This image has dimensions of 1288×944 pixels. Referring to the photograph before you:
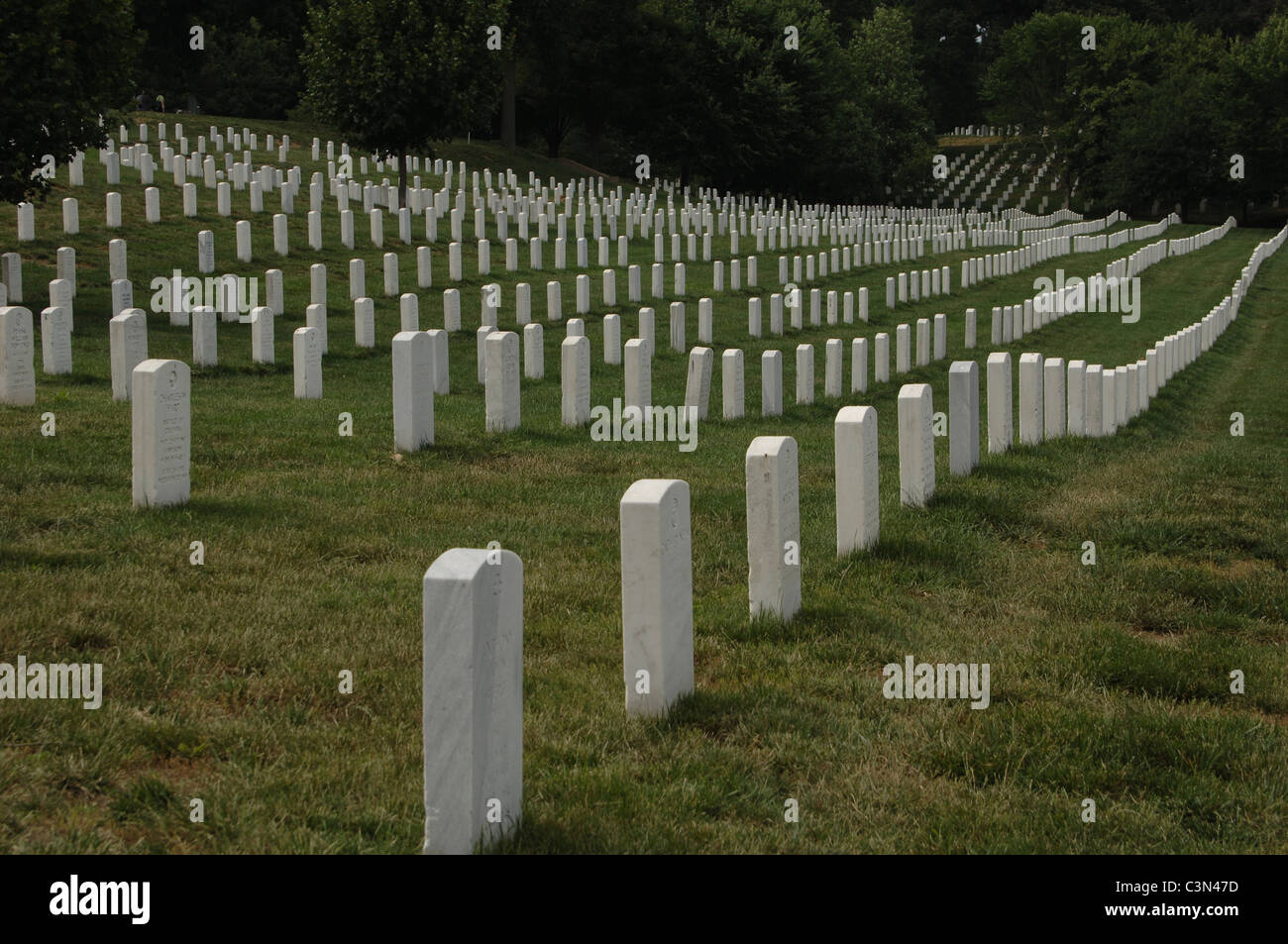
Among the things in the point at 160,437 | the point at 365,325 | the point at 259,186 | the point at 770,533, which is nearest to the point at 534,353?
the point at 365,325

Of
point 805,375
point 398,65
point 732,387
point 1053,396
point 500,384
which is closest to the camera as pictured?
point 500,384

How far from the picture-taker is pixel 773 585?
6762mm

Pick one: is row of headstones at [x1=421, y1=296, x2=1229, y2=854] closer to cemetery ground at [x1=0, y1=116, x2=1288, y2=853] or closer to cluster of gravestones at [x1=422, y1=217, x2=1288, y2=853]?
cluster of gravestones at [x1=422, y1=217, x2=1288, y2=853]

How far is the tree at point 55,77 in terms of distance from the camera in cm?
2017

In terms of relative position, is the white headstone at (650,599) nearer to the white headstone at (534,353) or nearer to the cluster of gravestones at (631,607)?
the cluster of gravestones at (631,607)

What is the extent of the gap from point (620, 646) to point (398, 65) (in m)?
28.8

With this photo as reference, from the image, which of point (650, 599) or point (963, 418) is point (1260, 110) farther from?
point (650, 599)

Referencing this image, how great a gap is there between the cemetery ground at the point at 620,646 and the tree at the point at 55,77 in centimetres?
904

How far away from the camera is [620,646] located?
6.34 meters

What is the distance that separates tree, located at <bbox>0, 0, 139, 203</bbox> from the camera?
20.2 metres

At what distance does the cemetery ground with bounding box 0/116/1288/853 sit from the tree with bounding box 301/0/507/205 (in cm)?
2109

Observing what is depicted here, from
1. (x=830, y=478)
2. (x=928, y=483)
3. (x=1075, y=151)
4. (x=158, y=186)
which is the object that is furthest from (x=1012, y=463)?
(x=1075, y=151)

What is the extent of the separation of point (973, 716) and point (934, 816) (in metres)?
1.05

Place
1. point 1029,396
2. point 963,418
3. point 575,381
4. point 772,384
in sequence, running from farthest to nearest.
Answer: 1. point 772,384
2. point 575,381
3. point 1029,396
4. point 963,418
